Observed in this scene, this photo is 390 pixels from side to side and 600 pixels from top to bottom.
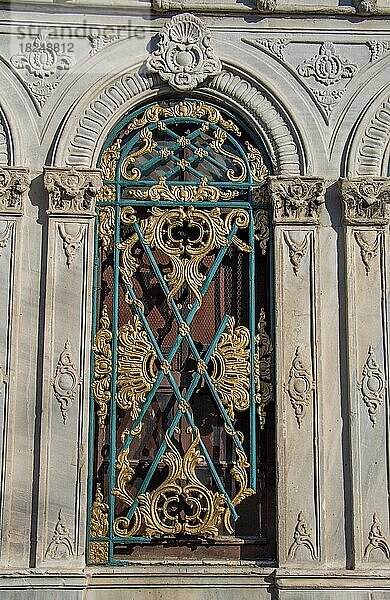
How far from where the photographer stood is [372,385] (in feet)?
31.5

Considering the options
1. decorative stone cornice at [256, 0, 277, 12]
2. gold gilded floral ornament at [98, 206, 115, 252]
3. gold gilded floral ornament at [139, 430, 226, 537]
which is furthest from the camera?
decorative stone cornice at [256, 0, 277, 12]

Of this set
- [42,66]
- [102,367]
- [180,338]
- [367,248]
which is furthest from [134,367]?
[42,66]

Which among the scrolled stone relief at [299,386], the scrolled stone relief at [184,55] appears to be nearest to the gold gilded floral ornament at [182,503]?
the scrolled stone relief at [299,386]

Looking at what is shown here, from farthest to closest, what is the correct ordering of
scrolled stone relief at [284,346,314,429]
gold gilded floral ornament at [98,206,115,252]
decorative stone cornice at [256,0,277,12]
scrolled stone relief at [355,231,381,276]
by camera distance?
decorative stone cornice at [256,0,277,12], gold gilded floral ornament at [98,206,115,252], scrolled stone relief at [355,231,381,276], scrolled stone relief at [284,346,314,429]

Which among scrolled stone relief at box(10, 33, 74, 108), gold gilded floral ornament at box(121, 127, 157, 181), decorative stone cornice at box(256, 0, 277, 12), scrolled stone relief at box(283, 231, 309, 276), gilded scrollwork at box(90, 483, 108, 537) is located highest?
decorative stone cornice at box(256, 0, 277, 12)

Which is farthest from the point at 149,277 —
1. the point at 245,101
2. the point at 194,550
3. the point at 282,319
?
the point at 194,550

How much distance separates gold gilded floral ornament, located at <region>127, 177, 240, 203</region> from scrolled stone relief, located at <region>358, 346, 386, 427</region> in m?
2.21

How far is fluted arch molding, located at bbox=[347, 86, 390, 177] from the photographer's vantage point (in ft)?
32.9

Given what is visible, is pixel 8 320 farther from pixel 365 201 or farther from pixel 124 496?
pixel 365 201

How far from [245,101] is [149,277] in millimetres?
2058

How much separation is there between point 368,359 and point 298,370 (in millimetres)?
698

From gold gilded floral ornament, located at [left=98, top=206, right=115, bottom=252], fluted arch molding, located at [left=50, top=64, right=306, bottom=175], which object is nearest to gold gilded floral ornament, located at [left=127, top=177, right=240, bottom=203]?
gold gilded floral ornament, located at [left=98, top=206, right=115, bottom=252]

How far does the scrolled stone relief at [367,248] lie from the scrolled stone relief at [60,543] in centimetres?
378

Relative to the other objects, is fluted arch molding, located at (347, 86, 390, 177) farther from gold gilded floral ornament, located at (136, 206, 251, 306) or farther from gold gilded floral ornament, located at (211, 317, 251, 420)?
gold gilded floral ornament, located at (211, 317, 251, 420)
